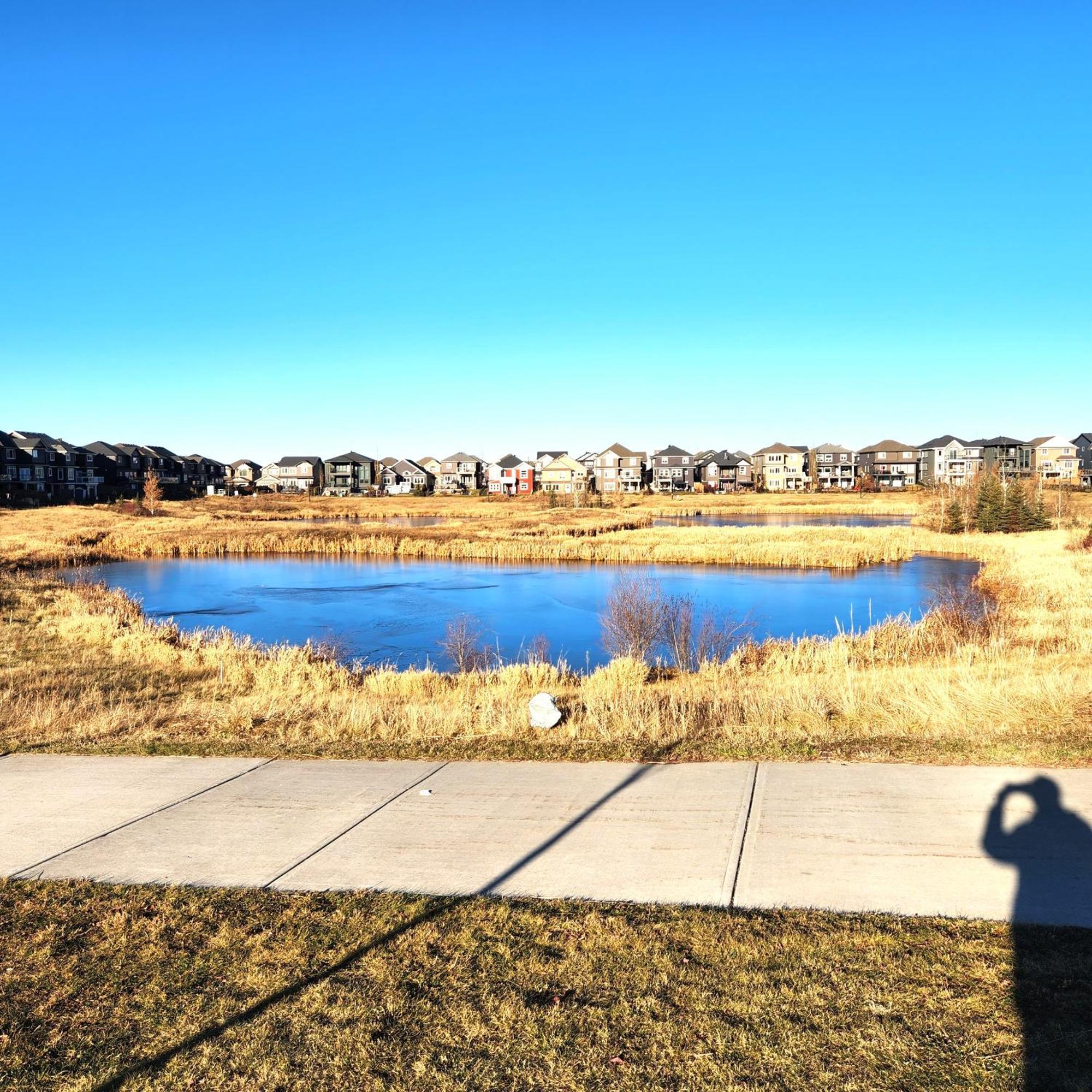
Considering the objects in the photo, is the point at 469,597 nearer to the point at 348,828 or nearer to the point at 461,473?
the point at 348,828

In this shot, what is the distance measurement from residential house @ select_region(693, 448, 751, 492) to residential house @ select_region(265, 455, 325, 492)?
58.0 m

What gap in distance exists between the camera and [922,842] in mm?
6430

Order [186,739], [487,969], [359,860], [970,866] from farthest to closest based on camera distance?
[186,739] < [359,860] < [970,866] < [487,969]

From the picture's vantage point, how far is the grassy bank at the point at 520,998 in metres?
4.07

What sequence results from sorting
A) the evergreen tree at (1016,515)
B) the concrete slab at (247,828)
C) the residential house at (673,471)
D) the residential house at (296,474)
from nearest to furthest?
1. the concrete slab at (247,828)
2. the evergreen tree at (1016,515)
3. the residential house at (673,471)
4. the residential house at (296,474)

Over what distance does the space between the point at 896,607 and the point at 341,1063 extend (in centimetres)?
2963

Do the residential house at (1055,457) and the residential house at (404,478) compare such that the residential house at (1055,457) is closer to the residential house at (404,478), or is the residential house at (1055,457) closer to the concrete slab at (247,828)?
the residential house at (404,478)

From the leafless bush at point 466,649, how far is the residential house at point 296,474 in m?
126

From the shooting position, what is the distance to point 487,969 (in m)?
4.89

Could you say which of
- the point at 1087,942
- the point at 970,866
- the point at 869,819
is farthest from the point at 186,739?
the point at 1087,942

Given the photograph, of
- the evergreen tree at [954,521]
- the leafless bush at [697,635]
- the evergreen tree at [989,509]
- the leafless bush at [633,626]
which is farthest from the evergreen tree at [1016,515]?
the leafless bush at [633,626]

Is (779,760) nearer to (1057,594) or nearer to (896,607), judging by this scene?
(1057,594)

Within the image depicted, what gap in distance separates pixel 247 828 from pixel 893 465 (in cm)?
13980

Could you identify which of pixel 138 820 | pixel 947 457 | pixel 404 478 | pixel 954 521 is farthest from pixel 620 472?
pixel 138 820
